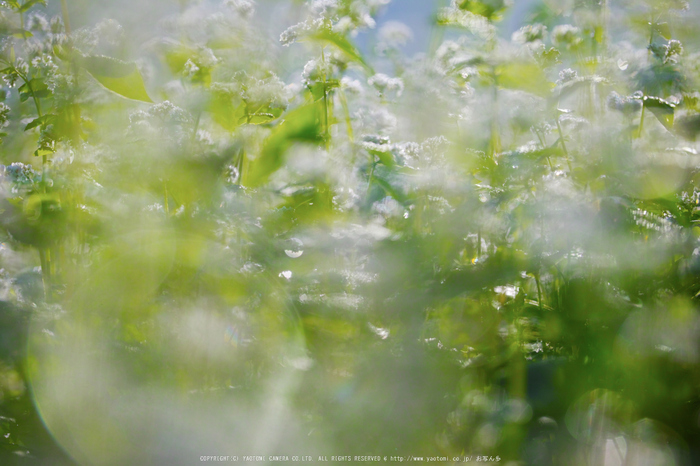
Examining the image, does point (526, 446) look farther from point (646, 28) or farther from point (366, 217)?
point (646, 28)

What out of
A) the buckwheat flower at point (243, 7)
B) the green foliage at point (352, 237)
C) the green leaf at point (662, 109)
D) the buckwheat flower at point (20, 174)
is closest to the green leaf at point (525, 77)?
the green foliage at point (352, 237)

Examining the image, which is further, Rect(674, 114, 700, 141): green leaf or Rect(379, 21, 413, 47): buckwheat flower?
Rect(379, 21, 413, 47): buckwheat flower

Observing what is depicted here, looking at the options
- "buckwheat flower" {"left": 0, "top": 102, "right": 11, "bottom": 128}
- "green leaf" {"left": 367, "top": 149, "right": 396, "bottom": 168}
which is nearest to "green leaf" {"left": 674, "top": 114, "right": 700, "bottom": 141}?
"green leaf" {"left": 367, "top": 149, "right": 396, "bottom": 168}

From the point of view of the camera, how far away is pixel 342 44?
0.64 meters

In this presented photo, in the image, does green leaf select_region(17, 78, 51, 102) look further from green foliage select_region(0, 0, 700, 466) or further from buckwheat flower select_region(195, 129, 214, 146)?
buckwheat flower select_region(195, 129, 214, 146)

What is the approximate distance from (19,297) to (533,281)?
2.40ft

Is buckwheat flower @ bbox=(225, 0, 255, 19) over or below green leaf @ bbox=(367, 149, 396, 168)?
over

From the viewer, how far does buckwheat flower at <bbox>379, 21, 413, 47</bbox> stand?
70 centimetres

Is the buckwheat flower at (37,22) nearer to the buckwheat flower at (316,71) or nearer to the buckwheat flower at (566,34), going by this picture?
the buckwheat flower at (316,71)

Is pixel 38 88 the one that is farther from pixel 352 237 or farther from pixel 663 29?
pixel 663 29

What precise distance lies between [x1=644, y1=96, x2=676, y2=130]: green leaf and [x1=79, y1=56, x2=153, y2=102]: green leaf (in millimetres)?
657

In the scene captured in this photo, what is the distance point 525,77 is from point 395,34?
220mm

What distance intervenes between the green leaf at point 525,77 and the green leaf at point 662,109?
128 mm

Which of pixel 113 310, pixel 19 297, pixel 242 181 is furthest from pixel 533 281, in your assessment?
pixel 19 297
